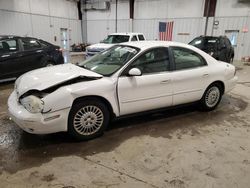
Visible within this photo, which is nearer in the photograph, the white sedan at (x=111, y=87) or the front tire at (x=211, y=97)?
the white sedan at (x=111, y=87)

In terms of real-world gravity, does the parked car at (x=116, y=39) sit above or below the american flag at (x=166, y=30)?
below

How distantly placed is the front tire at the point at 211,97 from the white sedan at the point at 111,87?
0.06ft

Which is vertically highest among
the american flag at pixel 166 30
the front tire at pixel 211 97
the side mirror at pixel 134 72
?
the american flag at pixel 166 30

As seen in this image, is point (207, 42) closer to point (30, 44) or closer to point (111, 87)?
point (30, 44)

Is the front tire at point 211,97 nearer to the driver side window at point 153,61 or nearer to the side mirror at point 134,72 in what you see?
the driver side window at point 153,61

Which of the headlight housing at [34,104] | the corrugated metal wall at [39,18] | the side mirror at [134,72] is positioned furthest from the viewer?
the corrugated metal wall at [39,18]

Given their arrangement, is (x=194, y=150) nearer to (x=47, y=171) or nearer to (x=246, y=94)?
(x=47, y=171)

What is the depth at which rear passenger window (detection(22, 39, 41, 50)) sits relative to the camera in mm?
6205

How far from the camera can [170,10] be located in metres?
13.9

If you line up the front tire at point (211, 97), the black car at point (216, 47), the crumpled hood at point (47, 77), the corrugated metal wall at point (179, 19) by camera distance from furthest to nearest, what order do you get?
the corrugated metal wall at point (179, 19) < the black car at point (216, 47) < the front tire at point (211, 97) < the crumpled hood at point (47, 77)

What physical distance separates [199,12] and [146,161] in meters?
12.6

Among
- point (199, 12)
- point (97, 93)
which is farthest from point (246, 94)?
point (199, 12)

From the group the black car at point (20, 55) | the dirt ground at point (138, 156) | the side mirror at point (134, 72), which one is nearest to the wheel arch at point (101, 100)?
the dirt ground at point (138, 156)

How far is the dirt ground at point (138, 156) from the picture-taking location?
2320 mm
